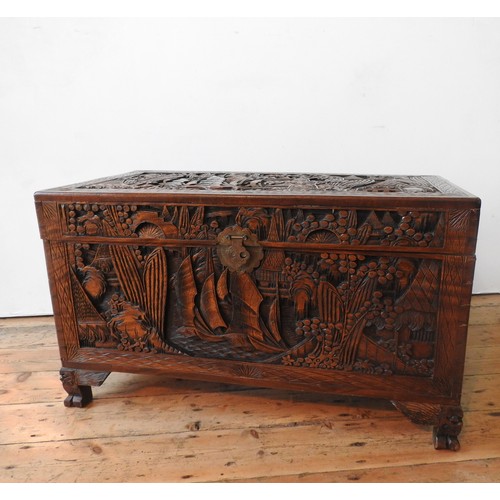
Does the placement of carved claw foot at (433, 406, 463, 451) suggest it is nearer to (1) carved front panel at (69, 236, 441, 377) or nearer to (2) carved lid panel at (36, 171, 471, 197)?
(1) carved front panel at (69, 236, 441, 377)

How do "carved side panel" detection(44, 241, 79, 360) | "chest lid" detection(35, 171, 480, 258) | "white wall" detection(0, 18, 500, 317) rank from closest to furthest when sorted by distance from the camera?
"chest lid" detection(35, 171, 480, 258) → "carved side panel" detection(44, 241, 79, 360) → "white wall" detection(0, 18, 500, 317)

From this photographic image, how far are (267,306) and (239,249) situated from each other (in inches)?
7.2

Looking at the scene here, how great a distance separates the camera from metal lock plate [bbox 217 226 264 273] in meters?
1.16

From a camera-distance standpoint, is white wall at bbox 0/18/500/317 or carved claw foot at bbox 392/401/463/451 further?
white wall at bbox 0/18/500/317

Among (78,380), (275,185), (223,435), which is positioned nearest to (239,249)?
(275,185)

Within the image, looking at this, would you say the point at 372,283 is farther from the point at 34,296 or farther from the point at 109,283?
the point at 34,296

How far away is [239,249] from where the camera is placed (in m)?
1.17

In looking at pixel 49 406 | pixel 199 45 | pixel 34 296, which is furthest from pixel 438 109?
pixel 34 296

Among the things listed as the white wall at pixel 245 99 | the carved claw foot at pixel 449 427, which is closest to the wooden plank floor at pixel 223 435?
the carved claw foot at pixel 449 427

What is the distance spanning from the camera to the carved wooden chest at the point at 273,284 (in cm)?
110

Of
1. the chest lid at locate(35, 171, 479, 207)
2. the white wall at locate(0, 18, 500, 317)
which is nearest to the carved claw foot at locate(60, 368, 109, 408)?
the chest lid at locate(35, 171, 479, 207)

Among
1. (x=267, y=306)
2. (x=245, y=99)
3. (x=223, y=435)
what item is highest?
(x=245, y=99)

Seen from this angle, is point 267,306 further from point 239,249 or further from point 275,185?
point 275,185

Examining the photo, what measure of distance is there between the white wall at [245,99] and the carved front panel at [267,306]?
0.81 metres
